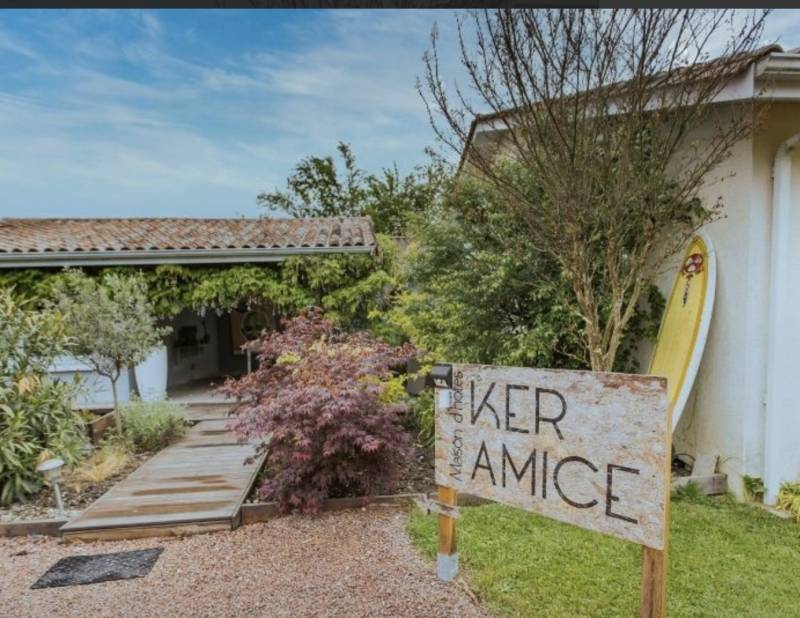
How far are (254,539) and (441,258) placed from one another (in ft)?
13.3

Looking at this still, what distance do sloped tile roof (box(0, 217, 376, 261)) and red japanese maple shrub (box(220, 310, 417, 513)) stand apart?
4.90 metres

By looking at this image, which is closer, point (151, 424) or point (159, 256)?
point (151, 424)

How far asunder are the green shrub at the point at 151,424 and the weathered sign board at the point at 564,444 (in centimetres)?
557

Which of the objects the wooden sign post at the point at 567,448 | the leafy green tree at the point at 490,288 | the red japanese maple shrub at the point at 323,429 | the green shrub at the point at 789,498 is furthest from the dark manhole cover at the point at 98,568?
the green shrub at the point at 789,498

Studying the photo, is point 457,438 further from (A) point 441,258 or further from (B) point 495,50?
(A) point 441,258

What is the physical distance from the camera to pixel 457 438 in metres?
2.89

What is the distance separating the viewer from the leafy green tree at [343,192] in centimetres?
2634

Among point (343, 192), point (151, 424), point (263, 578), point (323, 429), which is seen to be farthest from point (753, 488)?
point (343, 192)

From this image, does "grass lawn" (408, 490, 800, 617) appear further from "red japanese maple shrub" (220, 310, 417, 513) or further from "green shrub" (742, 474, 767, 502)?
"red japanese maple shrub" (220, 310, 417, 513)

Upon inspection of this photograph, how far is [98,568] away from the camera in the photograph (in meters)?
3.70

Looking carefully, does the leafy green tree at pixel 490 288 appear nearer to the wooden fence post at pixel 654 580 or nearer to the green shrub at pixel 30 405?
the wooden fence post at pixel 654 580

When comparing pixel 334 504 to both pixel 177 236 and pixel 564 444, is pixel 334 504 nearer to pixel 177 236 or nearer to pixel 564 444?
pixel 564 444

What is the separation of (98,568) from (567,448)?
360cm

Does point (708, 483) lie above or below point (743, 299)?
below
